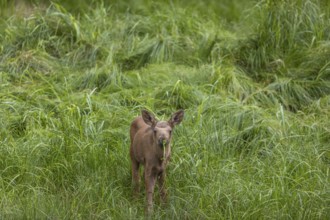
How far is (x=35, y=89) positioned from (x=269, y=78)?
2.86 meters

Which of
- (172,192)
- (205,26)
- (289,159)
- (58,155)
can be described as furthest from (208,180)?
(205,26)

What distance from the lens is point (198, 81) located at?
10.8 metres

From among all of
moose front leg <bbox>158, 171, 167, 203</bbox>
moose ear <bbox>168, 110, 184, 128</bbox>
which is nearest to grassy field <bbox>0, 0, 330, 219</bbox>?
moose front leg <bbox>158, 171, 167, 203</bbox>

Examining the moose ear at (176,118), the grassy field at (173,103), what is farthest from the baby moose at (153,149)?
the grassy field at (173,103)

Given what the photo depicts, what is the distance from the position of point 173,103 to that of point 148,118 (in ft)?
6.68

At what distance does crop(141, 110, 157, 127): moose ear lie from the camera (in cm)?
823

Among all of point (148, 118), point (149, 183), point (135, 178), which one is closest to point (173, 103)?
A: point (135, 178)

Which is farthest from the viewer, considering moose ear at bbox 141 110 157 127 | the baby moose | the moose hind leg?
the moose hind leg

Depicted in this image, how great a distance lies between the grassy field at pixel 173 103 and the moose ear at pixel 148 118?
0.59 metres

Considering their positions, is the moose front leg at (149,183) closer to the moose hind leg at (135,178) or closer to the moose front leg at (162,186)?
the moose front leg at (162,186)

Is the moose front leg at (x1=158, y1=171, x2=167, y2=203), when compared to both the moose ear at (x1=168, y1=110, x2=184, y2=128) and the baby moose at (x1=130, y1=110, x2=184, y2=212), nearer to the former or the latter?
the baby moose at (x1=130, y1=110, x2=184, y2=212)

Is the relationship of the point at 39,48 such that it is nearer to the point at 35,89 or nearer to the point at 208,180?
the point at 35,89

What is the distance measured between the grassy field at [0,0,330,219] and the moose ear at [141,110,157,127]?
59cm

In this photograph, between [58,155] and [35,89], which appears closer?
[58,155]
